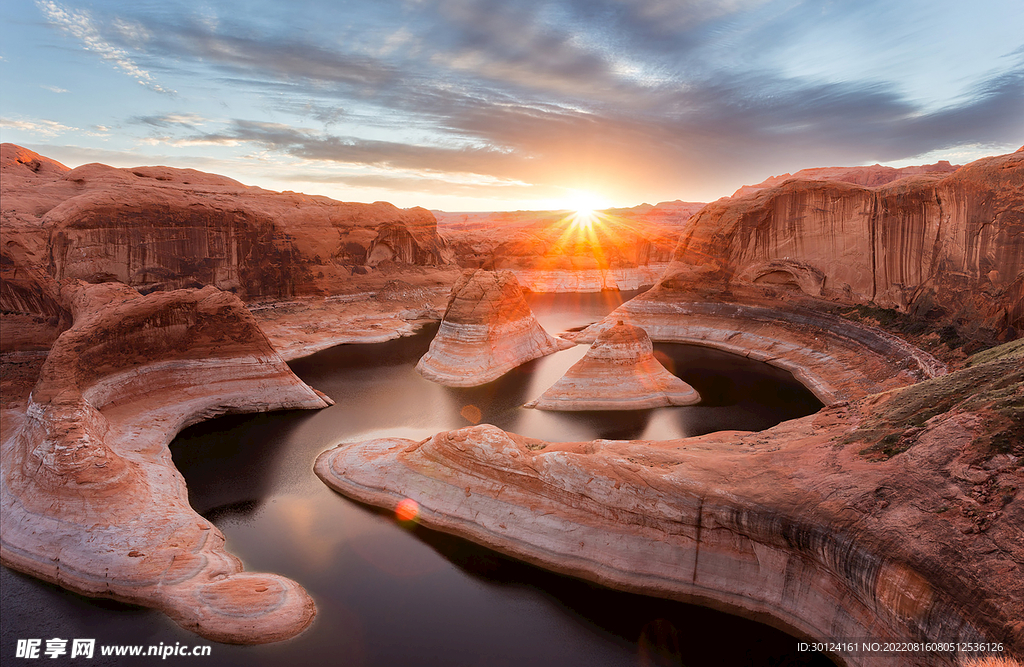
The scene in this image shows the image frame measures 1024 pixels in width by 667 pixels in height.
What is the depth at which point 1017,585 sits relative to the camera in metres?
6.65

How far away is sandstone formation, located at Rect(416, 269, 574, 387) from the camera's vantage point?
25391mm

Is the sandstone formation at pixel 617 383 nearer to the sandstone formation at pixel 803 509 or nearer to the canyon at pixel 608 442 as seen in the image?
the canyon at pixel 608 442

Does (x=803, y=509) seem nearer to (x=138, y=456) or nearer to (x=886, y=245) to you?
(x=138, y=456)

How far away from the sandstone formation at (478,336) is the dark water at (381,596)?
238 inches

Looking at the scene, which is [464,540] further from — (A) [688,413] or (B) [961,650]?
(A) [688,413]

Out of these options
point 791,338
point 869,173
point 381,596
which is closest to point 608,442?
point 381,596

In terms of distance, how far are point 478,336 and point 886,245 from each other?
71.2ft

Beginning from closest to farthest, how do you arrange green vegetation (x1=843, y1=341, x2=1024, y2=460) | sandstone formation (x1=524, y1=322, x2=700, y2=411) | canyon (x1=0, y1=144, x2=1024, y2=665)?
1. green vegetation (x1=843, y1=341, x2=1024, y2=460)
2. canyon (x1=0, y1=144, x2=1024, y2=665)
3. sandstone formation (x1=524, y1=322, x2=700, y2=411)

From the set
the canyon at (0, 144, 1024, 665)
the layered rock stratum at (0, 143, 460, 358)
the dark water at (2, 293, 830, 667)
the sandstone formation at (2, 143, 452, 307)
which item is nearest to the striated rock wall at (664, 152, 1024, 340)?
the canyon at (0, 144, 1024, 665)

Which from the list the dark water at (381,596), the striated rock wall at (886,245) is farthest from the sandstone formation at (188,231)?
the striated rock wall at (886,245)

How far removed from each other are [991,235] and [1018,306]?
3221 millimetres

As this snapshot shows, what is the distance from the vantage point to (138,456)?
50.8ft

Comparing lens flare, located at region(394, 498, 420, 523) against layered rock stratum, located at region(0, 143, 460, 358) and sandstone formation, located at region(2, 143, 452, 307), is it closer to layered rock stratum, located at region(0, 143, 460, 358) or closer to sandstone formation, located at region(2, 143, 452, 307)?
layered rock stratum, located at region(0, 143, 460, 358)

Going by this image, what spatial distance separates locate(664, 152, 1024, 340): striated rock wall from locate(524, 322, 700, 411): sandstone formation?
1231cm
